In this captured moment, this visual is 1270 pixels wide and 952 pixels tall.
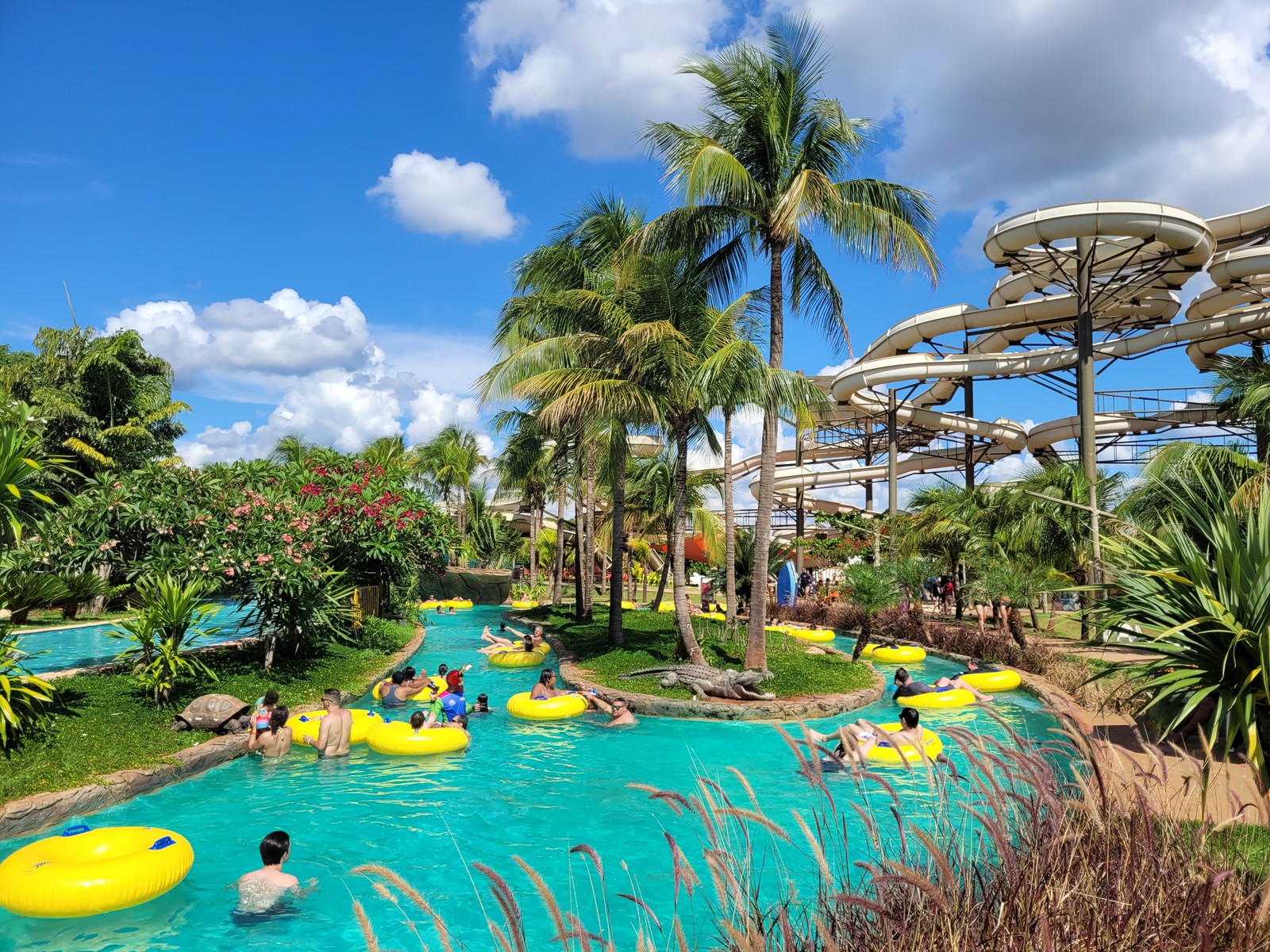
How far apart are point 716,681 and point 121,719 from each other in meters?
9.32

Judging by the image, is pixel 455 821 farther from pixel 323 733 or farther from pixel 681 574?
pixel 681 574

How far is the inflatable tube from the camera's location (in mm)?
12023

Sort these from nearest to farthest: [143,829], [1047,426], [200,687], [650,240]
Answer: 1. [143,829]
2. [200,687]
3. [650,240]
4. [1047,426]

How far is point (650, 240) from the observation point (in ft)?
52.9

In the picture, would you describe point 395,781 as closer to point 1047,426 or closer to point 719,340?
point 719,340

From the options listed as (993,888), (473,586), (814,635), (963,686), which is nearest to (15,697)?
(993,888)

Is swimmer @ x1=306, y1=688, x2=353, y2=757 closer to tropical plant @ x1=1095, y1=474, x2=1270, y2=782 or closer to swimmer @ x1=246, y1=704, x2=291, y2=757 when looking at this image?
swimmer @ x1=246, y1=704, x2=291, y2=757

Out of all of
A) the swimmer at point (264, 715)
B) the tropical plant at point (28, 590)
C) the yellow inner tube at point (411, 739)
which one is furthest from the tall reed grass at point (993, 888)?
the swimmer at point (264, 715)

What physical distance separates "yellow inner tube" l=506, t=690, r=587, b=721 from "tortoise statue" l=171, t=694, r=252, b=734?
4463mm

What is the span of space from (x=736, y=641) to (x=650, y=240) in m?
9.69

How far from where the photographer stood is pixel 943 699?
15.6 meters

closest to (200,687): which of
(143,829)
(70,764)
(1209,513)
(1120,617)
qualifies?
(70,764)

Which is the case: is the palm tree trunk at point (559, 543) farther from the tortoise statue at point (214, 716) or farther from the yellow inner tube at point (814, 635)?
the tortoise statue at point (214, 716)

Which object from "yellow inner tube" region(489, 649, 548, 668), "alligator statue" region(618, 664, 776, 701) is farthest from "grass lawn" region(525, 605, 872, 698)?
"yellow inner tube" region(489, 649, 548, 668)
